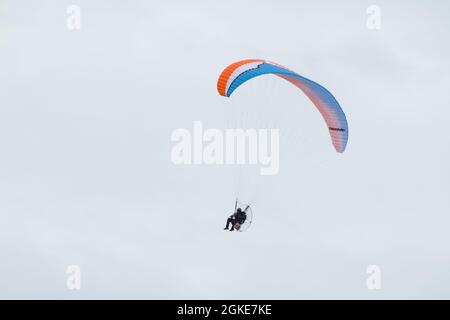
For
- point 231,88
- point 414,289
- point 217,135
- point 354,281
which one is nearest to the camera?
point 231,88

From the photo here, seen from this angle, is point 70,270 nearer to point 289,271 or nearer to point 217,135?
point 217,135

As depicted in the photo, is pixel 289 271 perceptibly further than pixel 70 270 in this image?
Yes

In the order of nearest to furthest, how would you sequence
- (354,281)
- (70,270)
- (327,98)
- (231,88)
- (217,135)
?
(231,88), (327,98), (217,135), (70,270), (354,281)

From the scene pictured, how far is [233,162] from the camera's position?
142 feet

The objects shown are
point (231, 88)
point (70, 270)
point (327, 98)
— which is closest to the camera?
point (231, 88)

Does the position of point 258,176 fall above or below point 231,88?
below
